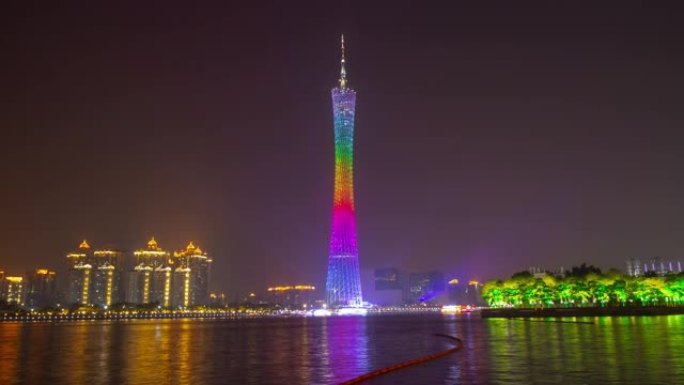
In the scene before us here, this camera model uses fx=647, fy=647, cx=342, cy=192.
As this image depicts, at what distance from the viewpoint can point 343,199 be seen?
263ft

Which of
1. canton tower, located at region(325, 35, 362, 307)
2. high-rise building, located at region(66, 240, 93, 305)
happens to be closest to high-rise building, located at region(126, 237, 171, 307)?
high-rise building, located at region(66, 240, 93, 305)

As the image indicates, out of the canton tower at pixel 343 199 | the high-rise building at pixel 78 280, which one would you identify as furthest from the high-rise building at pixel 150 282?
the canton tower at pixel 343 199

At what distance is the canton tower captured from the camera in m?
79.8

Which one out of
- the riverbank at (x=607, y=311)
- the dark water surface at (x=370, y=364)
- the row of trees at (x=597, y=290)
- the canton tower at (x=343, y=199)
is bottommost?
the dark water surface at (x=370, y=364)

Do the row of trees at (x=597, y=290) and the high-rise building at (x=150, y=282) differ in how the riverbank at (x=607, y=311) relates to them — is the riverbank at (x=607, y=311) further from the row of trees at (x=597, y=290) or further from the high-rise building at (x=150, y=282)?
the high-rise building at (x=150, y=282)

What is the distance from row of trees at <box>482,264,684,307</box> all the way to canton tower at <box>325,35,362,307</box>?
67.3 ft

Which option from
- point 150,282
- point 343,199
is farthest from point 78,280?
point 343,199

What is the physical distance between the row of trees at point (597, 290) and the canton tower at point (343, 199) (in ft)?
67.3

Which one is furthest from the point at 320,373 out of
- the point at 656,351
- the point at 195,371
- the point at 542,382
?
the point at 656,351

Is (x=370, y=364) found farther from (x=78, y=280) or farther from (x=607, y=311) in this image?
(x=78, y=280)

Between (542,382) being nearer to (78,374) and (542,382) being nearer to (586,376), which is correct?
(586,376)

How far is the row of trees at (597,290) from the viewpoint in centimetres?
7394

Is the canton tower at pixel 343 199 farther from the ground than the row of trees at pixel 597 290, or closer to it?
farther from the ground

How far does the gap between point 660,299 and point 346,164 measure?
41.5 m
